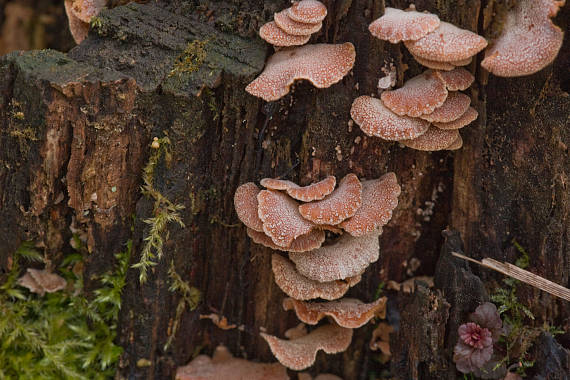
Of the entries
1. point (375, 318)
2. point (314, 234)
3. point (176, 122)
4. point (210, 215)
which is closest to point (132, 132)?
point (176, 122)

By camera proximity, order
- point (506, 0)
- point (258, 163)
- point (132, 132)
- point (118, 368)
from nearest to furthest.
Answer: point (506, 0)
point (132, 132)
point (258, 163)
point (118, 368)

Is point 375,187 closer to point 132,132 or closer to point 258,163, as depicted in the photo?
point 258,163

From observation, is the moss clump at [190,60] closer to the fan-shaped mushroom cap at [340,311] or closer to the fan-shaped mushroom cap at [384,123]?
the fan-shaped mushroom cap at [384,123]

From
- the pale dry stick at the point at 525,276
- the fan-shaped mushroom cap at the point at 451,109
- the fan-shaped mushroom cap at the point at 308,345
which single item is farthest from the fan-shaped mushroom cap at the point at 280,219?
the pale dry stick at the point at 525,276

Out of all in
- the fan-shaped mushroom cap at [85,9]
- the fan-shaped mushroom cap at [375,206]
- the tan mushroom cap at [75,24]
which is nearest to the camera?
the fan-shaped mushroom cap at [375,206]

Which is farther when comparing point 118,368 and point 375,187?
point 118,368

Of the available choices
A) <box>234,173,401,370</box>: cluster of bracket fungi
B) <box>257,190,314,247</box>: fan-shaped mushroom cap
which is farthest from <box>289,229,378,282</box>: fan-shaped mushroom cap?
<box>257,190,314,247</box>: fan-shaped mushroom cap
